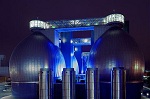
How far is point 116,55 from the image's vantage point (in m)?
49.0

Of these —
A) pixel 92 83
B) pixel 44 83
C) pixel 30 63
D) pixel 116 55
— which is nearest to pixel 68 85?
pixel 92 83

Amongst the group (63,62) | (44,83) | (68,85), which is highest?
(63,62)

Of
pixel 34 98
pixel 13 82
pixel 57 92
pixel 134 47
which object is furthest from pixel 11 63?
pixel 134 47

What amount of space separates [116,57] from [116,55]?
42 centimetres

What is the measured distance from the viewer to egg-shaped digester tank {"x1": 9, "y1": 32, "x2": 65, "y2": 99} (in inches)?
2019

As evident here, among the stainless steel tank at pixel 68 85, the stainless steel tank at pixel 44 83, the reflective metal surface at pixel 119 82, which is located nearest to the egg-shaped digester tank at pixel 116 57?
the reflective metal surface at pixel 119 82

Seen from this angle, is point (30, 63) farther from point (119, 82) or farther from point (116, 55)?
point (119, 82)

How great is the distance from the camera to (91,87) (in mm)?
42031

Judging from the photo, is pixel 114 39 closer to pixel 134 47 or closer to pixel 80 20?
pixel 134 47

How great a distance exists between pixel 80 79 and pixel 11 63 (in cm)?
1649

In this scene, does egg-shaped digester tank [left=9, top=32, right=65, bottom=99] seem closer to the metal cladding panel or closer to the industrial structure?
the industrial structure

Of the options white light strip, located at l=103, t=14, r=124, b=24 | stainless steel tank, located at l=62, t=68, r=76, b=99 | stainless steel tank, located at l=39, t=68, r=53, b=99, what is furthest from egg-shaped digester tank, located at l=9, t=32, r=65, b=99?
white light strip, located at l=103, t=14, r=124, b=24

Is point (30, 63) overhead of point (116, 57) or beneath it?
beneath

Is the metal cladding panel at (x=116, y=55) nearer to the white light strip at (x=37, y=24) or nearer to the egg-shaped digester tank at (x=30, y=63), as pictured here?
the egg-shaped digester tank at (x=30, y=63)
